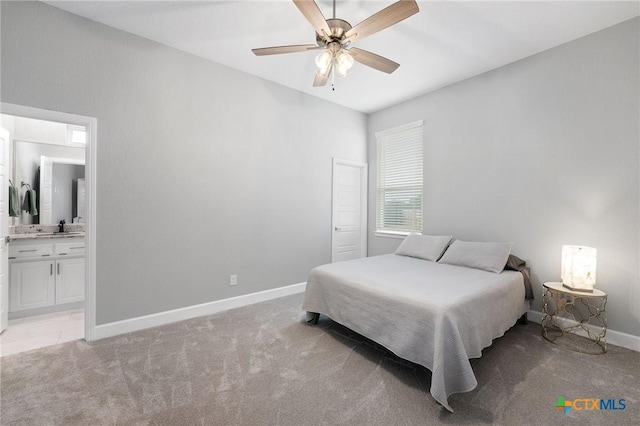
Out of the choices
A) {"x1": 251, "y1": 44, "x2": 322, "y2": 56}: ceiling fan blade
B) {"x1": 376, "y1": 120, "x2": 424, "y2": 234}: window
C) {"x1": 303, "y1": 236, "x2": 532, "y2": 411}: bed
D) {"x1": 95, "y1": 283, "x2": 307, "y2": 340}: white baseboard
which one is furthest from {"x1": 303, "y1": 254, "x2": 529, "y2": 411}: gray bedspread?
{"x1": 251, "y1": 44, "x2": 322, "y2": 56}: ceiling fan blade

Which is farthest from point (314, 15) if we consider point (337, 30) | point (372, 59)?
point (372, 59)

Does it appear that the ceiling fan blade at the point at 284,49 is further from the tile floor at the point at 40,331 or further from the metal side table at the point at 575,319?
the tile floor at the point at 40,331

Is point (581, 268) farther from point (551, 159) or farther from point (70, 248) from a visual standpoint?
point (70, 248)

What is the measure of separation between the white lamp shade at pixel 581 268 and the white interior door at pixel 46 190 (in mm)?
5969

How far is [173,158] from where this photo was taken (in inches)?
116

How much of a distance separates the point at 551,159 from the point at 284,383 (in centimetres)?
334

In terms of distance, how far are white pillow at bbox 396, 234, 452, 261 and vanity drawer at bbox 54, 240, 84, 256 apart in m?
4.08

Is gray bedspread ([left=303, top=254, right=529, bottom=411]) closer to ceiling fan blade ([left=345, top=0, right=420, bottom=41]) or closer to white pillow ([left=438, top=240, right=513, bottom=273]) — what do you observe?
white pillow ([left=438, top=240, right=513, bottom=273])

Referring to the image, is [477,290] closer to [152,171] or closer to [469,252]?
[469,252]

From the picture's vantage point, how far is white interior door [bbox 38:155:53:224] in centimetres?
353

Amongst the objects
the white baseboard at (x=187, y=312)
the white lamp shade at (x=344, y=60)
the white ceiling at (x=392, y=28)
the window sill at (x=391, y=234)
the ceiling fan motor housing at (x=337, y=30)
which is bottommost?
the white baseboard at (x=187, y=312)

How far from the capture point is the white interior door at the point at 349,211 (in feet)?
14.5

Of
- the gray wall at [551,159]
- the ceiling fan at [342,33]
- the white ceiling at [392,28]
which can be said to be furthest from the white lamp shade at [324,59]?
the gray wall at [551,159]

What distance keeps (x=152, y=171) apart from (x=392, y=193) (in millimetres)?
3408
